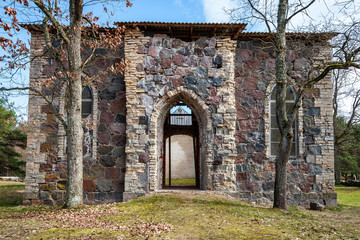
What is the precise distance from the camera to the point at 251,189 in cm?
1005

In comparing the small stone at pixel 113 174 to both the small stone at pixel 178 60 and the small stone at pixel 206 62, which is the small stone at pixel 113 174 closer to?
the small stone at pixel 178 60

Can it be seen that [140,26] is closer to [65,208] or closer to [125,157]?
[125,157]

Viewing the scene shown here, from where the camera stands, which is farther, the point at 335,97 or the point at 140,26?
the point at 335,97

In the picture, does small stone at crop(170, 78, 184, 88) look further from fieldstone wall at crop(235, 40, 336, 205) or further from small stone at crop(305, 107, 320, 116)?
small stone at crop(305, 107, 320, 116)

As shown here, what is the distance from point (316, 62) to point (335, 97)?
419 inches

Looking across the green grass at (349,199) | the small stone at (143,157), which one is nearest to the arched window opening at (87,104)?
the small stone at (143,157)

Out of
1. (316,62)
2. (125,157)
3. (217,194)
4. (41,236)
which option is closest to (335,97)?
(316,62)

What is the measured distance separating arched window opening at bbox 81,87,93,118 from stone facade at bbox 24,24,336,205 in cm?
24

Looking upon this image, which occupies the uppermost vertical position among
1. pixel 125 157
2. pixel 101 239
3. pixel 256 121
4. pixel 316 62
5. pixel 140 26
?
pixel 140 26

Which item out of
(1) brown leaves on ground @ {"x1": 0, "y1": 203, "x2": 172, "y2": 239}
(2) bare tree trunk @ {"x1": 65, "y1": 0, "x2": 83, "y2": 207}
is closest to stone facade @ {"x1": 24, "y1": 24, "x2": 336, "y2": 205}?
(2) bare tree trunk @ {"x1": 65, "y1": 0, "x2": 83, "y2": 207}

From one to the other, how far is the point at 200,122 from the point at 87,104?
392 cm

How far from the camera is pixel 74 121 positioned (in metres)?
7.95

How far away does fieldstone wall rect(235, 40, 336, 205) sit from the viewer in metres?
10.2

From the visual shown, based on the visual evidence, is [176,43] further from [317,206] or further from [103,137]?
[317,206]
